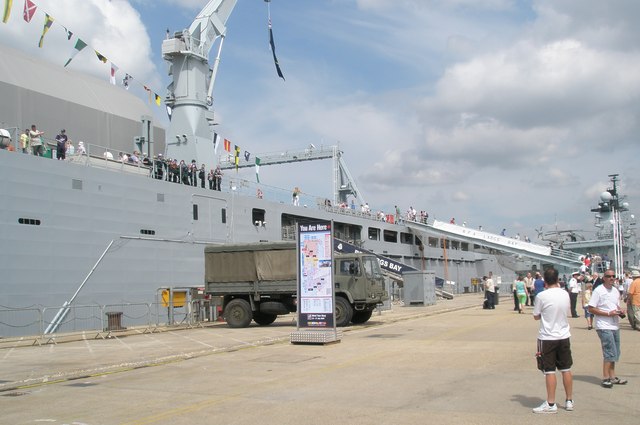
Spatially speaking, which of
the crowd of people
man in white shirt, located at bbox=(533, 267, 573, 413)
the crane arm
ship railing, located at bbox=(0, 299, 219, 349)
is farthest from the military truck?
the crane arm

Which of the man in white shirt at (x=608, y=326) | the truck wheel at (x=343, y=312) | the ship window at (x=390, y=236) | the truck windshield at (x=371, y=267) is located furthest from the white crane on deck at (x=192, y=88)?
the man in white shirt at (x=608, y=326)

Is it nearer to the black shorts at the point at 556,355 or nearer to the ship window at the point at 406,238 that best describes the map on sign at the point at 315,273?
the black shorts at the point at 556,355

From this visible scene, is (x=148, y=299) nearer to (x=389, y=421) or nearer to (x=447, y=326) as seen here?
(x=447, y=326)

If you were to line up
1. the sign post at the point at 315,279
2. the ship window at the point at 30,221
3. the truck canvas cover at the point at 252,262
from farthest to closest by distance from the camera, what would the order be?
1. the truck canvas cover at the point at 252,262
2. the ship window at the point at 30,221
3. the sign post at the point at 315,279

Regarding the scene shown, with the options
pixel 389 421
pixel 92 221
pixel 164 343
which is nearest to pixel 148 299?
pixel 92 221

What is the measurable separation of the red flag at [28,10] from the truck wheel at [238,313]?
11.1 meters

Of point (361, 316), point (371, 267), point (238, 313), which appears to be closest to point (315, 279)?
point (371, 267)

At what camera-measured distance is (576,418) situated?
6.08 m

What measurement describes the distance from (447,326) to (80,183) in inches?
512

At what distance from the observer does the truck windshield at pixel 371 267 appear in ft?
62.3

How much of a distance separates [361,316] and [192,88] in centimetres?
1551

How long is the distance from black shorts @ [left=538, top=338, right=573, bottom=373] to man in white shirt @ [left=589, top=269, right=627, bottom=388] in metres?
1.65

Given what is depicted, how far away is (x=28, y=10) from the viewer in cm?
1847

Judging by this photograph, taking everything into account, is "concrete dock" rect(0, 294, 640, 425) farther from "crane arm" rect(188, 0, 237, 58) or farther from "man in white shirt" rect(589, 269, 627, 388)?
"crane arm" rect(188, 0, 237, 58)
